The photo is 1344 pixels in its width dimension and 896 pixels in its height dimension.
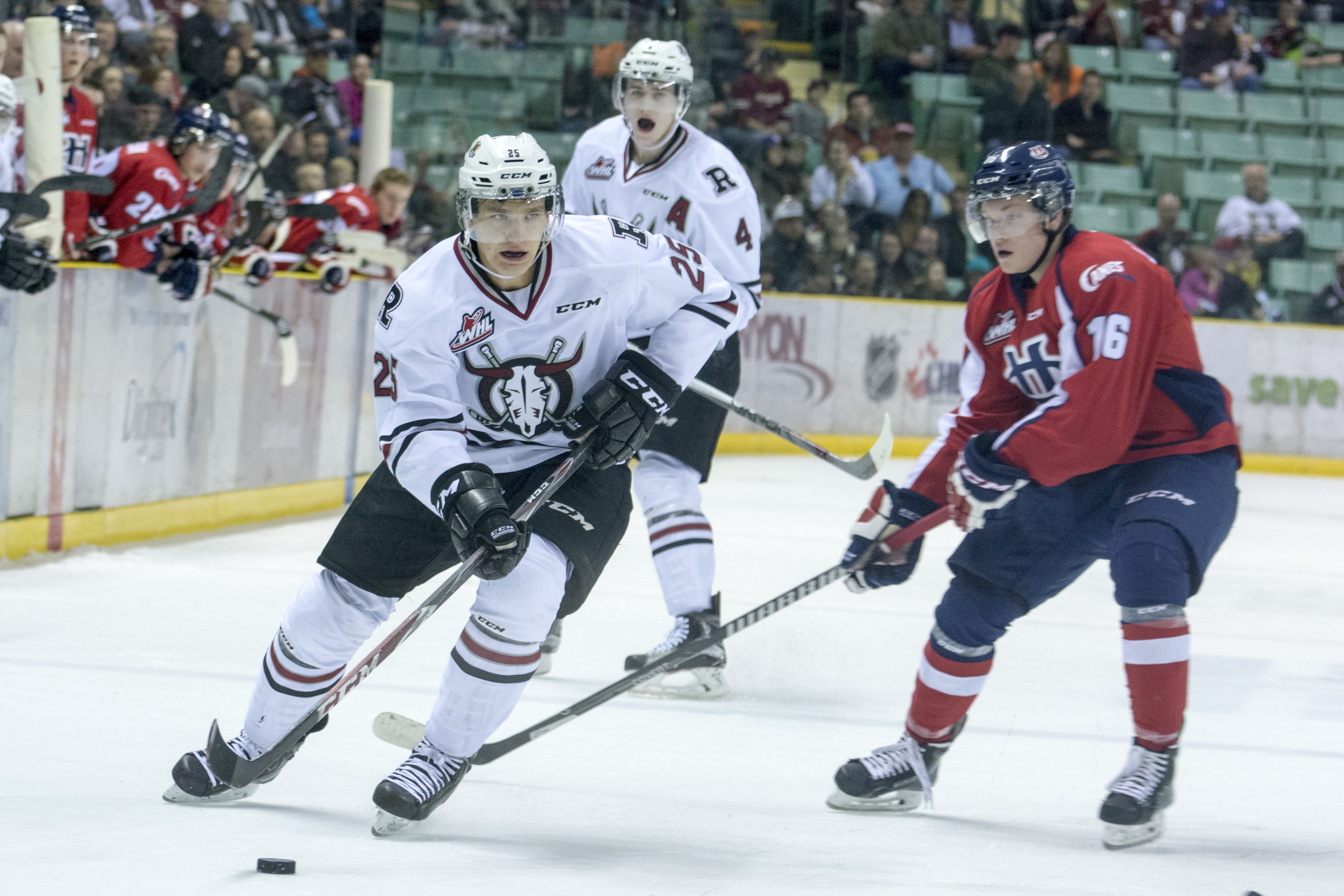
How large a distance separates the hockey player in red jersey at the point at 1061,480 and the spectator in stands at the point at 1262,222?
7.69 metres

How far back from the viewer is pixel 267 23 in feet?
26.8

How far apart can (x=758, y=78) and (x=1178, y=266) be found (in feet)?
9.54

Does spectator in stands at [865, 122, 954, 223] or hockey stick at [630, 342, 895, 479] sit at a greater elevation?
spectator in stands at [865, 122, 954, 223]

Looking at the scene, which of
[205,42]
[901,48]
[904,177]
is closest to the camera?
[205,42]

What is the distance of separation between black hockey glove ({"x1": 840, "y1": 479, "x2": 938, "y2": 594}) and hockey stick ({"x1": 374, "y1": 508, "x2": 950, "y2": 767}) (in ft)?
0.04

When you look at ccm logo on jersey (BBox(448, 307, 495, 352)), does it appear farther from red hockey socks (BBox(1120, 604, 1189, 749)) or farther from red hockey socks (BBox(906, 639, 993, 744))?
red hockey socks (BBox(1120, 604, 1189, 749))

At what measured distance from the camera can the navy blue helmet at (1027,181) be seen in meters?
2.52

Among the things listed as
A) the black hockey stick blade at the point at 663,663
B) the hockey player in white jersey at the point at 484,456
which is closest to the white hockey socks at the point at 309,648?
the hockey player in white jersey at the point at 484,456

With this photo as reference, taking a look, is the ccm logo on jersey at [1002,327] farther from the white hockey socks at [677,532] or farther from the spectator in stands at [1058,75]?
the spectator in stands at [1058,75]

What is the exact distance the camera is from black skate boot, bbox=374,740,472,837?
232cm

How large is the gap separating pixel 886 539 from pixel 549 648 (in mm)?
1229

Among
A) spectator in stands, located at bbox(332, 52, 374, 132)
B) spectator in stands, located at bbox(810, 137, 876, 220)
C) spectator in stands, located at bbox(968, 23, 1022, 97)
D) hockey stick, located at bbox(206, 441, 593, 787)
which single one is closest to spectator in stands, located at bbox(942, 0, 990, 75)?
spectator in stands, located at bbox(968, 23, 1022, 97)

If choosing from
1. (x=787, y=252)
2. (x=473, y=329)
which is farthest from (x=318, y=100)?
(x=473, y=329)

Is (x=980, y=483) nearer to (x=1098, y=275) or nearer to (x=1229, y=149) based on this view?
(x=1098, y=275)
